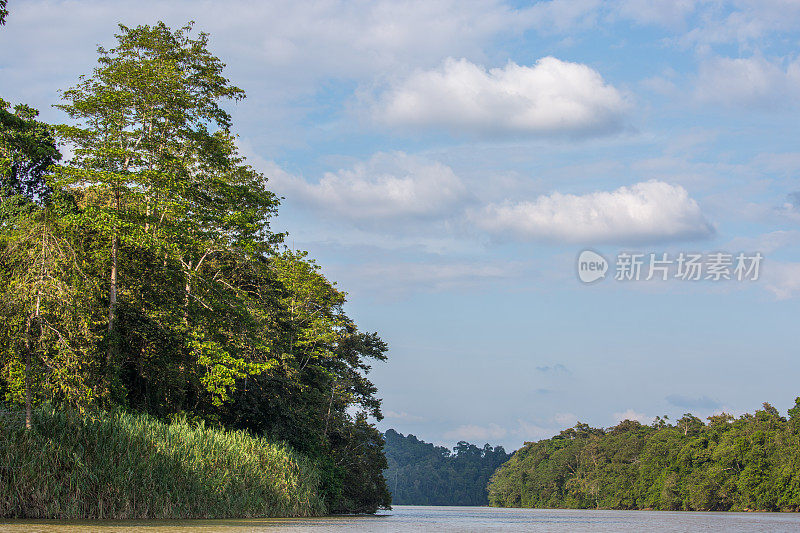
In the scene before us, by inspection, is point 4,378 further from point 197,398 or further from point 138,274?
point 197,398

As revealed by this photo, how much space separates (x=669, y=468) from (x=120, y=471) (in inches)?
4120

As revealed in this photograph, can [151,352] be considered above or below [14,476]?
above

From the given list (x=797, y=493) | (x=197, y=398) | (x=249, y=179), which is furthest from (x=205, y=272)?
(x=797, y=493)

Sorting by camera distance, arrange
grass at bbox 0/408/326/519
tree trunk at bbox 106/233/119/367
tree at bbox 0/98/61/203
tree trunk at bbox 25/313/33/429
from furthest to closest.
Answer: tree at bbox 0/98/61/203, tree trunk at bbox 106/233/119/367, tree trunk at bbox 25/313/33/429, grass at bbox 0/408/326/519

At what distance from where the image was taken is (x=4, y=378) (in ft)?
81.3

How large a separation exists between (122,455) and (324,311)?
3408 cm

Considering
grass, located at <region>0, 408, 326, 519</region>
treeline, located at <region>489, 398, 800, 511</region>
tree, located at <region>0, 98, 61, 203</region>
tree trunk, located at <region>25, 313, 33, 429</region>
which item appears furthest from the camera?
treeline, located at <region>489, 398, 800, 511</region>

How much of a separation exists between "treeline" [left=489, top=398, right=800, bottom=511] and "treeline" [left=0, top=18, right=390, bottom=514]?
6999 centimetres

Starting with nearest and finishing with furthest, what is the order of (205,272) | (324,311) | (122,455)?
(122,455) → (205,272) → (324,311)

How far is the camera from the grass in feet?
62.6

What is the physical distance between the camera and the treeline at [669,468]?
9344 cm

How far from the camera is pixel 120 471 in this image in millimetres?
21141

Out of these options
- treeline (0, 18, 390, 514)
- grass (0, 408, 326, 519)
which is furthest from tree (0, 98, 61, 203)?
grass (0, 408, 326, 519)

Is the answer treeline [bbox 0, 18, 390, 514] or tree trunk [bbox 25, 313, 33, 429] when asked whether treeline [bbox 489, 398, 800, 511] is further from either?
tree trunk [bbox 25, 313, 33, 429]
